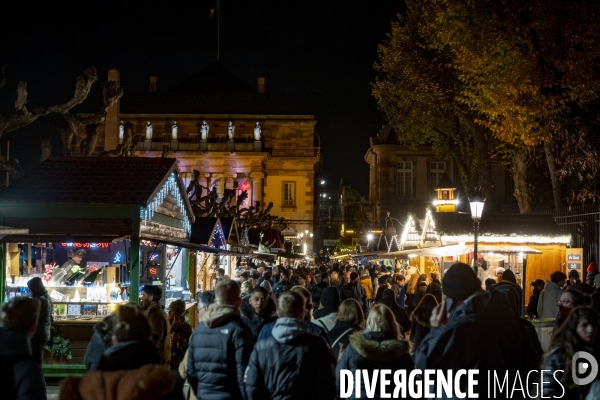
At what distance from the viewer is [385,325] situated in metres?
5.76

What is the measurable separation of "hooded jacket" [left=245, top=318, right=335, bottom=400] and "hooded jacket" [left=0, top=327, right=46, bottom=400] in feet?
4.85

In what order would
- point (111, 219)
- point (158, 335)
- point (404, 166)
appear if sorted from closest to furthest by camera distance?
point (158, 335), point (111, 219), point (404, 166)

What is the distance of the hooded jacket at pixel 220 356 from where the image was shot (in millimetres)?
6156

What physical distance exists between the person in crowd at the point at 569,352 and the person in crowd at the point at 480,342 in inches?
6.0

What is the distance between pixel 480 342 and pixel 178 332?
15.1ft

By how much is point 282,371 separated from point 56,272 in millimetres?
8603

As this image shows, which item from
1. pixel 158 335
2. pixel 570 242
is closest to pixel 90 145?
pixel 158 335

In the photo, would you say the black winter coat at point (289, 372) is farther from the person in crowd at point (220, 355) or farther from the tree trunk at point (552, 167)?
the tree trunk at point (552, 167)

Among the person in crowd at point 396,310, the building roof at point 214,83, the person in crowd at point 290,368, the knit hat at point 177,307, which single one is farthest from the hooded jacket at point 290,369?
the building roof at point 214,83

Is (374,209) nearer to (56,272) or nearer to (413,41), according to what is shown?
(413,41)

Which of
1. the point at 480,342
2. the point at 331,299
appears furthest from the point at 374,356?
the point at 331,299

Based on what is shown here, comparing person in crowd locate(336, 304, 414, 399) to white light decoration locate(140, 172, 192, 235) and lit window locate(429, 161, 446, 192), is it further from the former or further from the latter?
lit window locate(429, 161, 446, 192)

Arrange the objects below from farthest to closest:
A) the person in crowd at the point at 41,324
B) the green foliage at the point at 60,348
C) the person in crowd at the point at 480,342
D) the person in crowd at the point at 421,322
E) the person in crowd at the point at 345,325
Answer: the green foliage at the point at 60,348 < the person in crowd at the point at 421,322 < the person in crowd at the point at 41,324 < the person in crowd at the point at 345,325 < the person in crowd at the point at 480,342

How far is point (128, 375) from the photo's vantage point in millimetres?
4324
